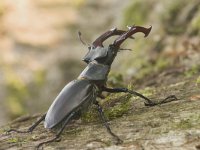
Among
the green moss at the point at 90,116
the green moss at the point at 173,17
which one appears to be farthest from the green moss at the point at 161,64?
the green moss at the point at 90,116

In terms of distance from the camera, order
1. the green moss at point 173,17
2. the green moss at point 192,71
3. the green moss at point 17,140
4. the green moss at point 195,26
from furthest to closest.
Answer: the green moss at point 173,17 < the green moss at point 195,26 < the green moss at point 192,71 < the green moss at point 17,140

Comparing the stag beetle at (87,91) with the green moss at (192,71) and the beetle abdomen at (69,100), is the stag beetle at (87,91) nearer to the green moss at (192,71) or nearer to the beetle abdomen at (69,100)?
the beetle abdomen at (69,100)

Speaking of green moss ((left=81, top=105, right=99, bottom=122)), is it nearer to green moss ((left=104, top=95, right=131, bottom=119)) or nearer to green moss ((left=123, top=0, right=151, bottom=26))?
green moss ((left=104, top=95, right=131, bottom=119))

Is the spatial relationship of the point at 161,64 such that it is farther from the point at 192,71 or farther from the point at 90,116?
the point at 90,116

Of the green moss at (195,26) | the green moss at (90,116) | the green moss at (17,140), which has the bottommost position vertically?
the green moss at (17,140)

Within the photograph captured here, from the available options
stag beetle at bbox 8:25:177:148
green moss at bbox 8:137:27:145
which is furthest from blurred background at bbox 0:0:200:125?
green moss at bbox 8:137:27:145

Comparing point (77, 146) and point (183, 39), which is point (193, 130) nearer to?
point (77, 146)

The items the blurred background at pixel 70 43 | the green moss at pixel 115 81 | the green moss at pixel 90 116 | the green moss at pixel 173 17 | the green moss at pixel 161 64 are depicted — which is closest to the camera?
the green moss at pixel 90 116
